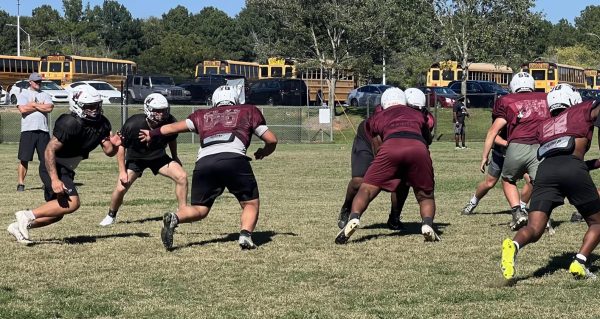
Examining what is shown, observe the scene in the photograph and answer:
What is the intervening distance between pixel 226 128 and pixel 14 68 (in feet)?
187

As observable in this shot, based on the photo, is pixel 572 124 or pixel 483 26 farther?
pixel 483 26

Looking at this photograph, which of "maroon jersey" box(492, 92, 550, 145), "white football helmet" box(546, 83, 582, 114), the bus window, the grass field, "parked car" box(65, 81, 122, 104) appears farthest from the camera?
the bus window

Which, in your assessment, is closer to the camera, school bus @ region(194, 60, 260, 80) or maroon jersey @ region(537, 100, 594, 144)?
maroon jersey @ region(537, 100, 594, 144)

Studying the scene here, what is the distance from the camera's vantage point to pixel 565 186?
843 cm

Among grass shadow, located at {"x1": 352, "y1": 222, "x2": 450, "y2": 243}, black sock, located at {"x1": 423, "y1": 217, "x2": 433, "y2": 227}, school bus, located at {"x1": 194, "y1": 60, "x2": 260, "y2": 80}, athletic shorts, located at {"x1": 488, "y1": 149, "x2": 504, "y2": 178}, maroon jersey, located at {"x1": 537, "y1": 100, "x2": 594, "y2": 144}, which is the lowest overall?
grass shadow, located at {"x1": 352, "y1": 222, "x2": 450, "y2": 243}

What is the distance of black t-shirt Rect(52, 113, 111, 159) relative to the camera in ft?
35.1

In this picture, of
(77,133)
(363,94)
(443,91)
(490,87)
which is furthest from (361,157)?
(490,87)

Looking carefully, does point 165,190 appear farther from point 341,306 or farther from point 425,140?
point 341,306

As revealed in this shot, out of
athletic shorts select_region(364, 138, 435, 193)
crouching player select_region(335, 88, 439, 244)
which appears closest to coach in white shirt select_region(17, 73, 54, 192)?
crouching player select_region(335, 88, 439, 244)

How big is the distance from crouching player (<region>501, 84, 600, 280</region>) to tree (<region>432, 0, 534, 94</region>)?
4125 cm

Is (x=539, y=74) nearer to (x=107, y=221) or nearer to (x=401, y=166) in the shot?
(x=107, y=221)

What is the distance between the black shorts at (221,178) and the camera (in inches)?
400

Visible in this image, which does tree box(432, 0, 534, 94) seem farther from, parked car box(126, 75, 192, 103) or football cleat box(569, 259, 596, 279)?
football cleat box(569, 259, 596, 279)

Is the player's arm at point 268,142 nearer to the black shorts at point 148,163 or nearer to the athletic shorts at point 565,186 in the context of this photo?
the black shorts at point 148,163
